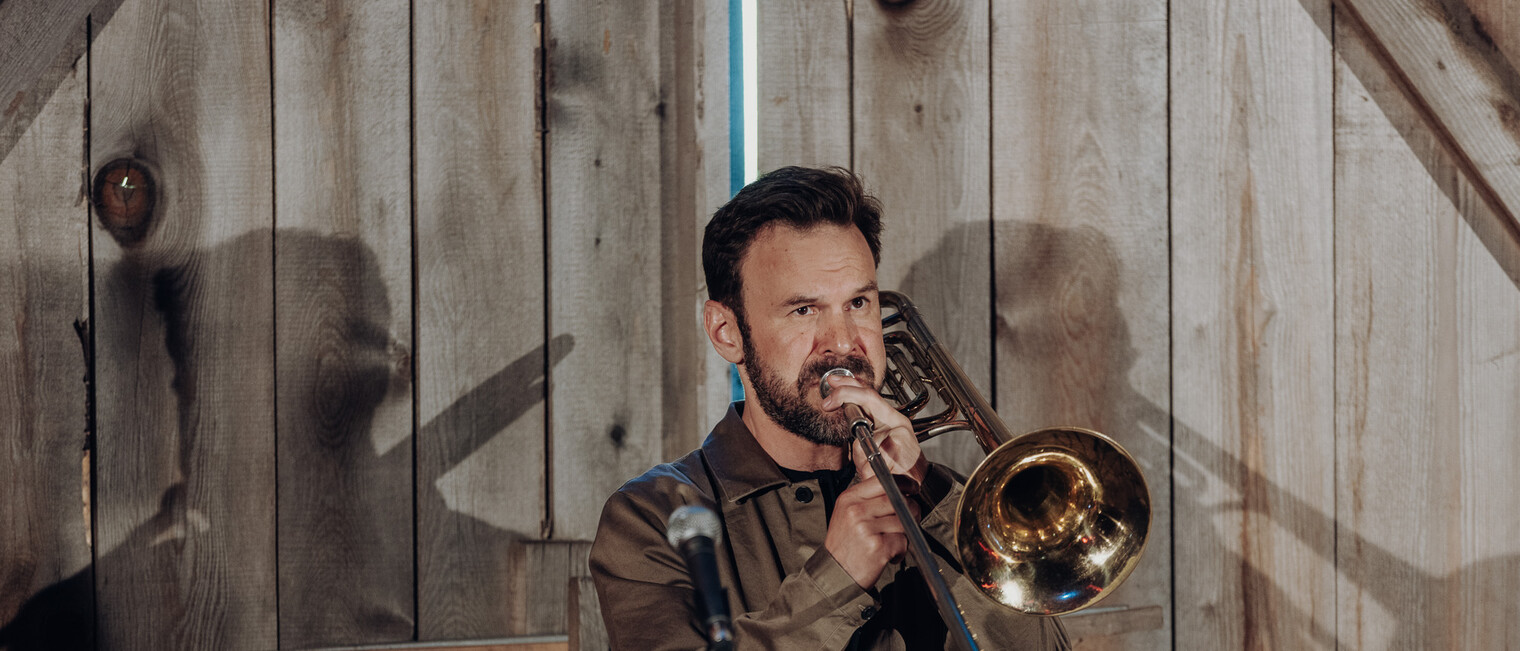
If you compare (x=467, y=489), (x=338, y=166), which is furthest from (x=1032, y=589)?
(x=338, y=166)

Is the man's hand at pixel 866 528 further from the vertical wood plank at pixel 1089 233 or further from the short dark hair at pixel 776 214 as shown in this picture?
the vertical wood plank at pixel 1089 233

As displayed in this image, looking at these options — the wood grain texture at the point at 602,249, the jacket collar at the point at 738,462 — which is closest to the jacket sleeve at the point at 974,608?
the jacket collar at the point at 738,462

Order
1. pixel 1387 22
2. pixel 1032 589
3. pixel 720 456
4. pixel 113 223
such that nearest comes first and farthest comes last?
pixel 1032 589
pixel 720 456
pixel 113 223
pixel 1387 22

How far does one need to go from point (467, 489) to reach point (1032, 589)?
1.10 meters

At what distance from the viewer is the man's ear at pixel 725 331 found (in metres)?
1.50

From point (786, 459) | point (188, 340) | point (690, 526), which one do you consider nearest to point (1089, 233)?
point (786, 459)

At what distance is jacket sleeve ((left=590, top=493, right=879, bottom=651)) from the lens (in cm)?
121

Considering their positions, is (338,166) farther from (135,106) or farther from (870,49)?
(870,49)

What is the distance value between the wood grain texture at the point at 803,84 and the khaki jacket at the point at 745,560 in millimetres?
643

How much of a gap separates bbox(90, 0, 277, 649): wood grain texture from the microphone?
Answer: 131 centimetres

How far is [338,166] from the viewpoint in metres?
1.85

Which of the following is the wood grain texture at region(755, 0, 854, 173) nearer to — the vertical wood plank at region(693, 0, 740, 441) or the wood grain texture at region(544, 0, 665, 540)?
the vertical wood plank at region(693, 0, 740, 441)

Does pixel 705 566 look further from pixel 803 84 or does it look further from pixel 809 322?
pixel 803 84

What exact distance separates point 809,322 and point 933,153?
684 millimetres
